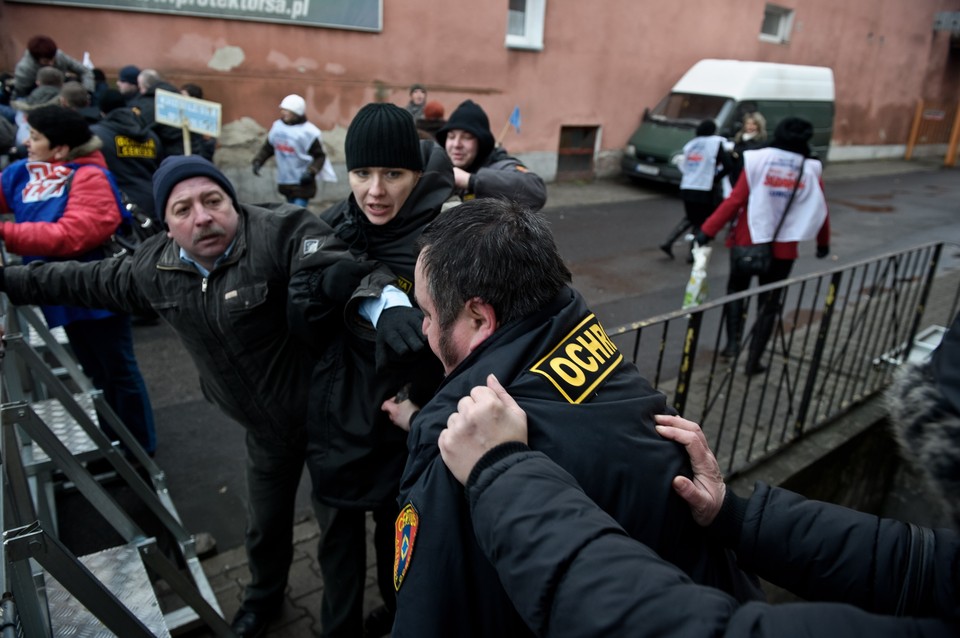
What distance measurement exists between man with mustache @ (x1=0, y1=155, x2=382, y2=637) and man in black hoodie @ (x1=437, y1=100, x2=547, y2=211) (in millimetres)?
1009

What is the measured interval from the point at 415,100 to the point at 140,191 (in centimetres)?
513

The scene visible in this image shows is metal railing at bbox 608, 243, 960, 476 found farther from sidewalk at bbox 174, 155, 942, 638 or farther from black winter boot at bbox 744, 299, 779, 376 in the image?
sidewalk at bbox 174, 155, 942, 638

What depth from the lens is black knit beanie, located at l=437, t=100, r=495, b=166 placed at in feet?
10.9

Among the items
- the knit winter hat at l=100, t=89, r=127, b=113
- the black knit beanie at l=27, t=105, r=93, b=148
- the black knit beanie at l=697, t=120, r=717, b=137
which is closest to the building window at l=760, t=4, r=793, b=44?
the black knit beanie at l=697, t=120, r=717, b=137

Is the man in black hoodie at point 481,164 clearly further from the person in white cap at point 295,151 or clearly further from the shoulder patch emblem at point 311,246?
the person in white cap at point 295,151

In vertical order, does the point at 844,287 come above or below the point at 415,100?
below

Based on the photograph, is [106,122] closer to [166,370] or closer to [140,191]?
[140,191]

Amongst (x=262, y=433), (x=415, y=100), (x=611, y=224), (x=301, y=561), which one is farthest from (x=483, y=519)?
(x=611, y=224)

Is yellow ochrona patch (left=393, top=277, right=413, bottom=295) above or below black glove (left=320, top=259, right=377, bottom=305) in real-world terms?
below

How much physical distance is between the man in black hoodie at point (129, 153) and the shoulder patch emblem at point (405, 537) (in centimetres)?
447

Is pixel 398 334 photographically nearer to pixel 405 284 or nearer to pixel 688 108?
pixel 405 284

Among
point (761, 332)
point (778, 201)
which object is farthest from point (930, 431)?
point (778, 201)

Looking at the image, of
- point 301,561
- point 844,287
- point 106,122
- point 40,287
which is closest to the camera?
point 40,287

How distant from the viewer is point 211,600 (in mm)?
2699
